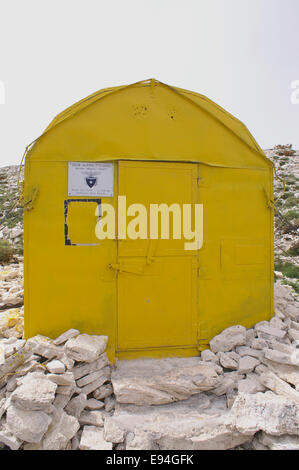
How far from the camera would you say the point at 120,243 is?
3.66 meters

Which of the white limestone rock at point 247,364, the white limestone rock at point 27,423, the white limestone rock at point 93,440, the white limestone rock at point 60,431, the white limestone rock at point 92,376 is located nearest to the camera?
the white limestone rock at point 27,423

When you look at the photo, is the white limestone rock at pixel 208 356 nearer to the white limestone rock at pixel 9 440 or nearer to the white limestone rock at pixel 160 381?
the white limestone rock at pixel 160 381

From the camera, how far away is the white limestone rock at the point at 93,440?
2.58m

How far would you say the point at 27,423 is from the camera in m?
2.39

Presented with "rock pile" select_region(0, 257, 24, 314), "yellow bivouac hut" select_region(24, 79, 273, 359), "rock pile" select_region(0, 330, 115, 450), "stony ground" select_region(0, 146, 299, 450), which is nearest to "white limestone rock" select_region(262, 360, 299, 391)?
"stony ground" select_region(0, 146, 299, 450)

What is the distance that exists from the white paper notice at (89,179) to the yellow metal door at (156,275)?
19cm

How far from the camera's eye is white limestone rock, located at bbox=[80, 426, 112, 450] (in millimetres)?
2576

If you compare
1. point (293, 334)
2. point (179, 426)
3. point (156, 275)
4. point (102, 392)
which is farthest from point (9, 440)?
point (293, 334)

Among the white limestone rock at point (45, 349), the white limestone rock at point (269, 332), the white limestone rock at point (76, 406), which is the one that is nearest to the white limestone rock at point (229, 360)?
the white limestone rock at point (269, 332)

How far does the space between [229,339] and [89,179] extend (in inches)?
104

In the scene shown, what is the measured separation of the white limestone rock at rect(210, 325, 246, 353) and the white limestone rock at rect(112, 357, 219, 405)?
1.01ft

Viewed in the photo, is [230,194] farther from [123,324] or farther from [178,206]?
[123,324]

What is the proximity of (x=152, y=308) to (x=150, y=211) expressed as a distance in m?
1.22

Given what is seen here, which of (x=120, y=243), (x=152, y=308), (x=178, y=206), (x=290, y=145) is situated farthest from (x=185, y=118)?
(x=290, y=145)
